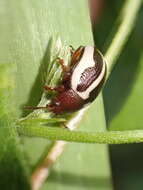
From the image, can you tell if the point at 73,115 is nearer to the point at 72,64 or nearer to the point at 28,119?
the point at 72,64

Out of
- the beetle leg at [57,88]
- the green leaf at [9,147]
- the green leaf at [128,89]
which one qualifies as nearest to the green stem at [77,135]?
the green leaf at [9,147]

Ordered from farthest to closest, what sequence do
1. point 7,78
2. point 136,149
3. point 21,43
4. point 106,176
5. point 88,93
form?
1. point 136,149
2. point 106,176
3. point 88,93
4. point 21,43
5. point 7,78

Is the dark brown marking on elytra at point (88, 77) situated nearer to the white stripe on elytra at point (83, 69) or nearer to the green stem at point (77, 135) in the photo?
the white stripe on elytra at point (83, 69)

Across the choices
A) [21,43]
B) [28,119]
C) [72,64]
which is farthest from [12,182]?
[72,64]

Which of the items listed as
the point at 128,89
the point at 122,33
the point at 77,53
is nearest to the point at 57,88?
the point at 77,53

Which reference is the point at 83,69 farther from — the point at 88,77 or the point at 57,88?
the point at 57,88

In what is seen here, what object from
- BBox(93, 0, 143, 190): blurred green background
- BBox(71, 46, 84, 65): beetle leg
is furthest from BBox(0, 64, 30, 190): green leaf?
BBox(93, 0, 143, 190): blurred green background
